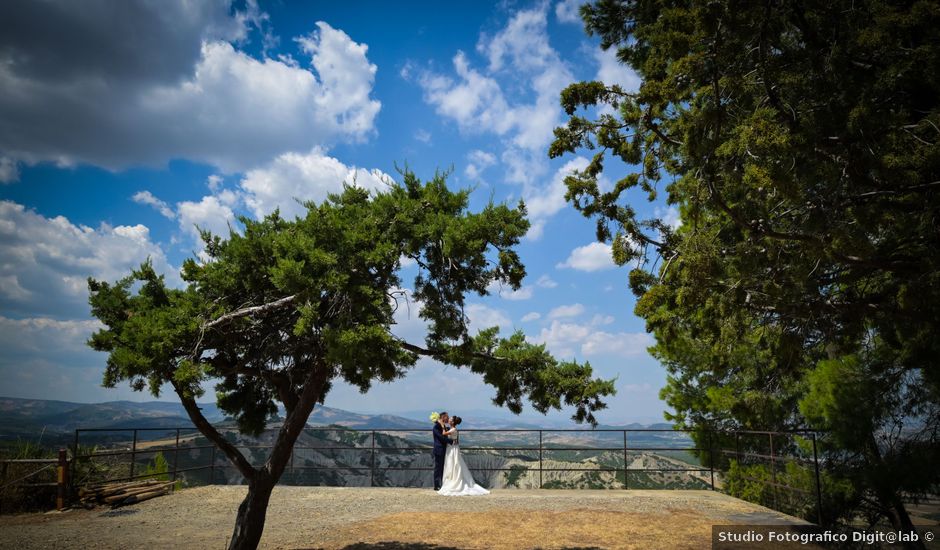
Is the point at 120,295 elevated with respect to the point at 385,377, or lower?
elevated

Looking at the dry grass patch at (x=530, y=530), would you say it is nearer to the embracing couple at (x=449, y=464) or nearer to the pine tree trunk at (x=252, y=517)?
the pine tree trunk at (x=252, y=517)

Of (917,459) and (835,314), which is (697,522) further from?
(835,314)

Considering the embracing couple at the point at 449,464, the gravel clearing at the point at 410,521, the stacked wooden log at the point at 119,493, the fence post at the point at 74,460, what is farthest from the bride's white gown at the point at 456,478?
the fence post at the point at 74,460

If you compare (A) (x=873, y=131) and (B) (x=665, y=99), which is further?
(B) (x=665, y=99)

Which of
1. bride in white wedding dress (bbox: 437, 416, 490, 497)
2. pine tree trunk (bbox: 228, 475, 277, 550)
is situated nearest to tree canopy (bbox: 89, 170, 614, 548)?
pine tree trunk (bbox: 228, 475, 277, 550)

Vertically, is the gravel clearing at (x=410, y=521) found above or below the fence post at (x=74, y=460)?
below

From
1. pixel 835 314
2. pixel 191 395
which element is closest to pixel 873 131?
pixel 835 314

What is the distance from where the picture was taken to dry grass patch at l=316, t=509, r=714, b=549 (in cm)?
810

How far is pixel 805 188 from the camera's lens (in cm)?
628

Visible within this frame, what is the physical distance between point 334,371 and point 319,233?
6.71ft

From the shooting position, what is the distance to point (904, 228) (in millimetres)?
6410

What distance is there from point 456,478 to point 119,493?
7.68 m

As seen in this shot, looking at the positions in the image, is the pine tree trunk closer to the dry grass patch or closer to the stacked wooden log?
the dry grass patch

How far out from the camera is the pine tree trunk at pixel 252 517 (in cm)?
679
